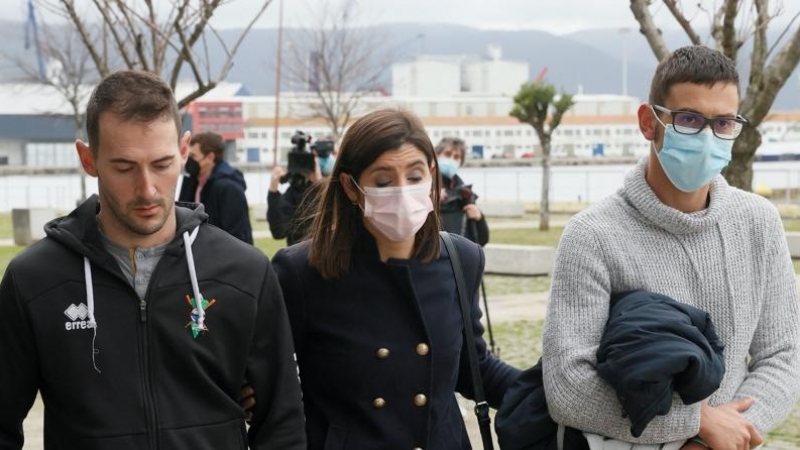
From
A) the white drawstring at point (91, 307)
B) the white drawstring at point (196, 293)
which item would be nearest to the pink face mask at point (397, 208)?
the white drawstring at point (196, 293)

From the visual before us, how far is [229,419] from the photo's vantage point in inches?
103

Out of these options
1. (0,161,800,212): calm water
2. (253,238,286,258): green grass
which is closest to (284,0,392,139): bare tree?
(0,161,800,212): calm water

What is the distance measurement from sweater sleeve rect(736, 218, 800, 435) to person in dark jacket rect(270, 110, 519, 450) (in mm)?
728

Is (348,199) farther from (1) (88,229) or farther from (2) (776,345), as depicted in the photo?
(2) (776,345)

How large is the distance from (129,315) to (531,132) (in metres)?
94.3

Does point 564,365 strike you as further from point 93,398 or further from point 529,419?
point 93,398

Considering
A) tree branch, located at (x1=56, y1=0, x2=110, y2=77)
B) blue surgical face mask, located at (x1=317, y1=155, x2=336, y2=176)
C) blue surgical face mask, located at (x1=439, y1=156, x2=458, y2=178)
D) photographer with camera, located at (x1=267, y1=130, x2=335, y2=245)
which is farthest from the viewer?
tree branch, located at (x1=56, y1=0, x2=110, y2=77)

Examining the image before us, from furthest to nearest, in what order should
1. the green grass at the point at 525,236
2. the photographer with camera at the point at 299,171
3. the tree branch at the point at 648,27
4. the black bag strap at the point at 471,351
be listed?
the green grass at the point at 525,236 < the photographer with camera at the point at 299,171 < the tree branch at the point at 648,27 < the black bag strap at the point at 471,351

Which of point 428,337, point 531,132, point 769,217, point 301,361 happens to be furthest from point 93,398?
point 531,132

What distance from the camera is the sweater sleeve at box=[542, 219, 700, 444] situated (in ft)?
8.76

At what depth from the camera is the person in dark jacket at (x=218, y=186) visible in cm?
784

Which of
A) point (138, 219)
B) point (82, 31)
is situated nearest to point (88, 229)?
point (138, 219)

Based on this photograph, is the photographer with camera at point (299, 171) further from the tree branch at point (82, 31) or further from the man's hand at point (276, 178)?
the tree branch at point (82, 31)

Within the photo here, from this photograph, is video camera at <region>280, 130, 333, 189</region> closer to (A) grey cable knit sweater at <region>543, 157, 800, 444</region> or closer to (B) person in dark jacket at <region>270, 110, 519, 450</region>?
(B) person in dark jacket at <region>270, 110, 519, 450</region>
